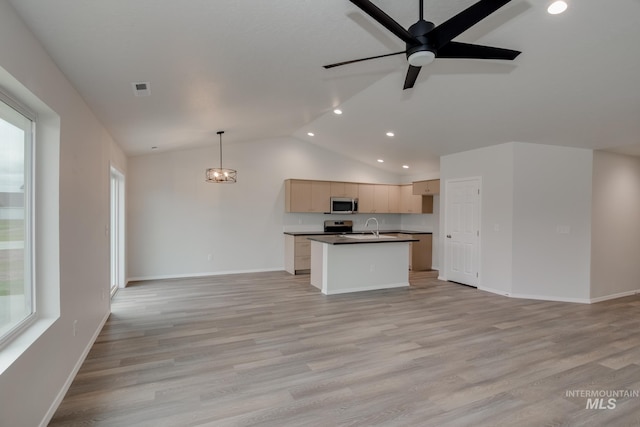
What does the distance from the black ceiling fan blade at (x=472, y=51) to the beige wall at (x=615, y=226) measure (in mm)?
4391

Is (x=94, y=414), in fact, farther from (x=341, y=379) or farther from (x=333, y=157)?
(x=333, y=157)

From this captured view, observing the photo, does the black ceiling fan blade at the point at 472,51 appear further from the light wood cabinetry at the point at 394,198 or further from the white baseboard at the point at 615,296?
the light wood cabinetry at the point at 394,198

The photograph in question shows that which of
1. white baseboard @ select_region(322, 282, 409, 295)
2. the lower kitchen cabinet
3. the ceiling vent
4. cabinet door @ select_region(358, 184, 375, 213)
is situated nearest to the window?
the ceiling vent

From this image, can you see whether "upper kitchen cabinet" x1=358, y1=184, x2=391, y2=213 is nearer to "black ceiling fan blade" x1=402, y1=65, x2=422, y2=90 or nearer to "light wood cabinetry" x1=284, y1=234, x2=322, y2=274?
"light wood cabinetry" x1=284, y1=234, x2=322, y2=274

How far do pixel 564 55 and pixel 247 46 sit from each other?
9.48ft

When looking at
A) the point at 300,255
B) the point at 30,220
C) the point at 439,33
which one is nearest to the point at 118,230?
the point at 300,255

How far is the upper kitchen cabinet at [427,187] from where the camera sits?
288 inches

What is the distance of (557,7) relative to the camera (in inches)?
96.5

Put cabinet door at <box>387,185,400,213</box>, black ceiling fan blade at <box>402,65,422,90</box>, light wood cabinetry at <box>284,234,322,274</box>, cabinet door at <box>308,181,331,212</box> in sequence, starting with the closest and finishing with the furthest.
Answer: black ceiling fan blade at <box>402,65,422,90</box>, light wood cabinetry at <box>284,234,322,274</box>, cabinet door at <box>308,181,331,212</box>, cabinet door at <box>387,185,400,213</box>

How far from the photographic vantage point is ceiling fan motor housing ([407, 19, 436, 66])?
1.96 meters

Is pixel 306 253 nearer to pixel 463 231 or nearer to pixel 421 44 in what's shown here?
pixel 463 231

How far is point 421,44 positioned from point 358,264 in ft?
13.8

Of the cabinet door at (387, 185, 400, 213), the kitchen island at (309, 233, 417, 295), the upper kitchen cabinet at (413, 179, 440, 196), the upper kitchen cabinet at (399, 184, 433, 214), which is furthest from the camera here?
the cabinet door at (387, 185, 400, 213)

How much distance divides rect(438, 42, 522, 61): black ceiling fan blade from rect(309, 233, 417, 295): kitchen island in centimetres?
354
